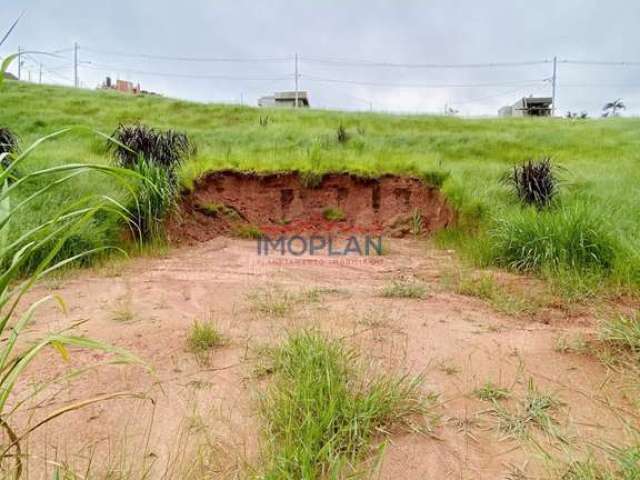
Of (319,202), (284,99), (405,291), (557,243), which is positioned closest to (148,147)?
(319,202)

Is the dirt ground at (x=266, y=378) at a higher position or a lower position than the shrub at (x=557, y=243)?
lower

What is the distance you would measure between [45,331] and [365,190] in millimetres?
5932

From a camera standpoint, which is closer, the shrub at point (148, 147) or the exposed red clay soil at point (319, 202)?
the shrub at point (148, 147)

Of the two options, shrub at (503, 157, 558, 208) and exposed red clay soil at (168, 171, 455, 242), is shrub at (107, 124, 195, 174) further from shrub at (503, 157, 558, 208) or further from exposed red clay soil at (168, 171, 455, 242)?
shrub at (503, 157, 558, 208)

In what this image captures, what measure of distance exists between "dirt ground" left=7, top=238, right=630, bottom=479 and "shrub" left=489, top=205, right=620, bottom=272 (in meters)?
1.17

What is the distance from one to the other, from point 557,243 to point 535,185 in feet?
7.17

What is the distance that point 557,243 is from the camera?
165 inches

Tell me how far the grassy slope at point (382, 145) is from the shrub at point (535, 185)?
0.81ft

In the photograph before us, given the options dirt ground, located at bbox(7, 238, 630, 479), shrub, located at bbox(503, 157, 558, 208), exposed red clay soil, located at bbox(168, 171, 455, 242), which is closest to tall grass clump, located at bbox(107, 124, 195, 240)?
exposed red clay soil, located at bbox(168, 171, 455, 242)

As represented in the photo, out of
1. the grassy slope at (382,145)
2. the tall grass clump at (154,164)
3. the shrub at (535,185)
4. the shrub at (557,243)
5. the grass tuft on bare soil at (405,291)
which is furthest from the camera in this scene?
the grassy slope at (382,145)

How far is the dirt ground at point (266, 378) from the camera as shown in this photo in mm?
1456

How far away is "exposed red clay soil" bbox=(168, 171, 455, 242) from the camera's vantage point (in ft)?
23.9

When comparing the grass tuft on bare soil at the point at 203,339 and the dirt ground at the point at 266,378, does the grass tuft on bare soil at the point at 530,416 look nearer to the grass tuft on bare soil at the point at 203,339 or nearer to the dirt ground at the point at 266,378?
the dirt ground at the point at 266,378

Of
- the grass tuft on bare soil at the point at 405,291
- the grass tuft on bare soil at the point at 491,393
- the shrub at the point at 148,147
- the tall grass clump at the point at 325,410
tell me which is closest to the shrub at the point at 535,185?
the grass tuft on bare soil at the point at 405,291
